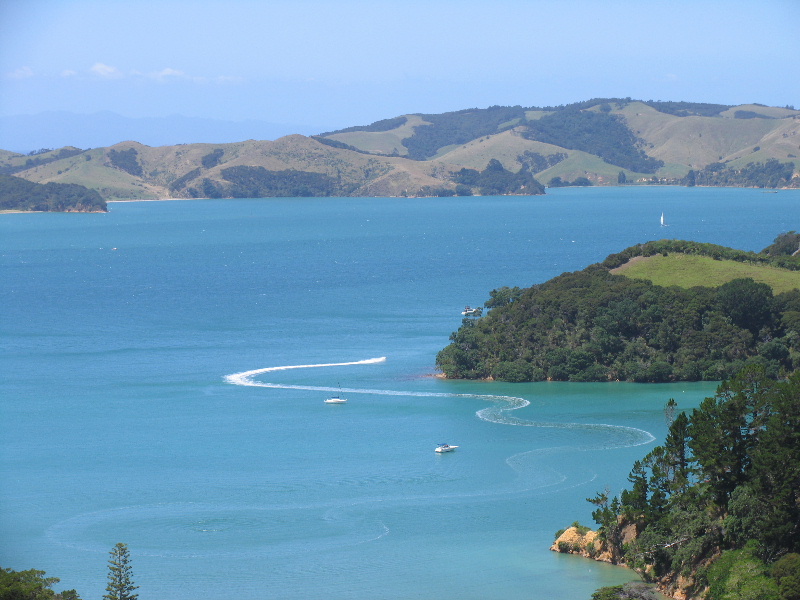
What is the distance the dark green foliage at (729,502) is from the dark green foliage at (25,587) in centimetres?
1556

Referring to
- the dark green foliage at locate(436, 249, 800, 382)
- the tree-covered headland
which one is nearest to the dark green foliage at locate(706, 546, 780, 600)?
the tree-covered headland

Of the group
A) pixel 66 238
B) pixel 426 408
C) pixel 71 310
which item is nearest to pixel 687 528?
pixel 426 408

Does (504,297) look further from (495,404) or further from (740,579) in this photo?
(740,579)

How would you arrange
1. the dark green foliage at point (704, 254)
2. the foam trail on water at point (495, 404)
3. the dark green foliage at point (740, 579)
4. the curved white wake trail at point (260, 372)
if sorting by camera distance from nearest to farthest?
the dark green foliage at point (740, 579)
the foam trail on water at point (495, 404)
the curved white wake trail at point (260, 372)
the dark green foliage at point (704, 254)

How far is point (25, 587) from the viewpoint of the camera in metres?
28.9

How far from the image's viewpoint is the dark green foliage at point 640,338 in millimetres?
64625

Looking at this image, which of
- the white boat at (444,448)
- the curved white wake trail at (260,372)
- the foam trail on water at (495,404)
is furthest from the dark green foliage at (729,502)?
the curved white wake trail at (260,372)

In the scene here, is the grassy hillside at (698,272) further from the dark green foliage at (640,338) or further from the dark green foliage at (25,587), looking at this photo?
the dark green foliage at (25,587)

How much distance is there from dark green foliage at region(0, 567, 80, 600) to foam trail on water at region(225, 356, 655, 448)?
26.4 meters

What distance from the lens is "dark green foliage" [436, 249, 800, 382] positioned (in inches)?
2544

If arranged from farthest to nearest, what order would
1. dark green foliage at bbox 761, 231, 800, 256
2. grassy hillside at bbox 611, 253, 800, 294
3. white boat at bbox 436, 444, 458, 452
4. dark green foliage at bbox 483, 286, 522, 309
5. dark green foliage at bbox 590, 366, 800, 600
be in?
dark green foliage at bbox 761, 231, 800, 256 → dark green foliage at bbox 483, 286, 522, 309 → grassy hillside at bbox 611, 253, 800, 294 → white boat at bbox 436, 444, 458, 452 → dark green foliage at bbox 590, 366, 800, 600

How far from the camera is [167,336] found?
83062 millimetres

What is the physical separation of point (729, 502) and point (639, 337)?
3398 cm

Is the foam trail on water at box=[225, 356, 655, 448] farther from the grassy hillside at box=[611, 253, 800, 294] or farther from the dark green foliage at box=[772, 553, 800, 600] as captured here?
the dark green foliage at box=[772, 553, 800, 600]
